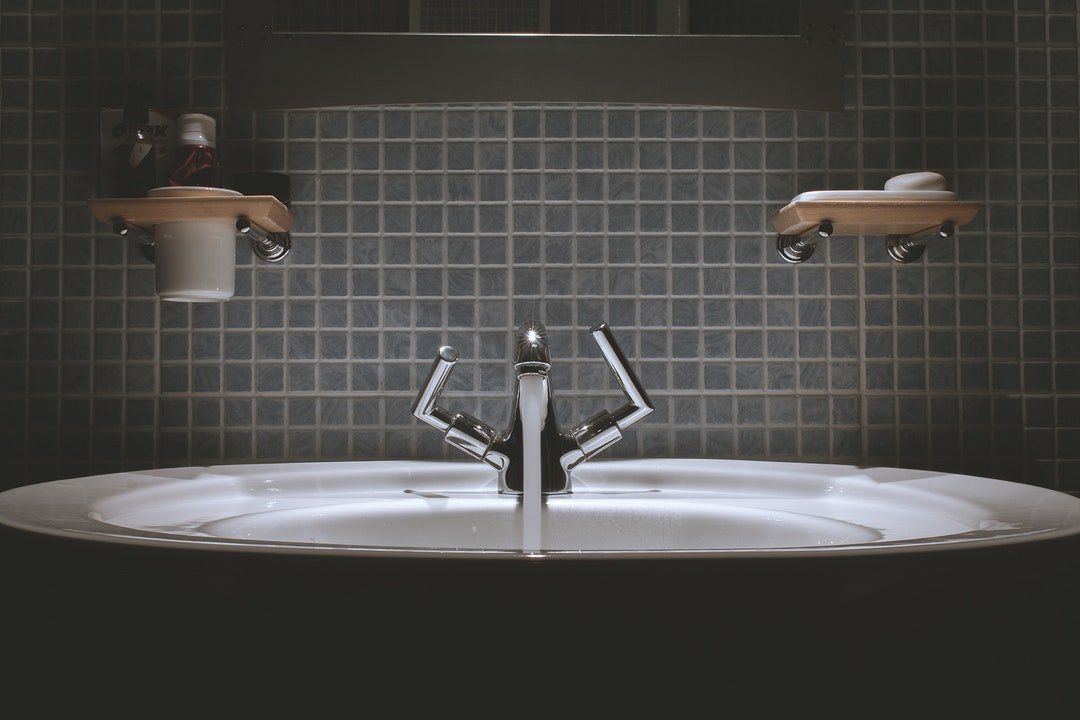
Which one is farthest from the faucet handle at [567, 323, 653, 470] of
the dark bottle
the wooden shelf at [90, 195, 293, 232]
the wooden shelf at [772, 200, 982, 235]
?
the dark bottle

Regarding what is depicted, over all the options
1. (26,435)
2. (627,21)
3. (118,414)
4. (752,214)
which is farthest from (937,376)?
(26,435)

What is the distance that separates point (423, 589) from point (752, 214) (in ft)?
2.01

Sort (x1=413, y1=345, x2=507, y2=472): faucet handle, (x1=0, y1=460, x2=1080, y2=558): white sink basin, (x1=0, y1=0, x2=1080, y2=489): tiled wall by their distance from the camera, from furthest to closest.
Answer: (x1=0, y1=0, x2=1080, y2=489): tiled wall
(x1=413, y1=345, x2=507, y2=472): faucet handle
(x1=0, y1=460, x2=1080, y2=558): white sink basin

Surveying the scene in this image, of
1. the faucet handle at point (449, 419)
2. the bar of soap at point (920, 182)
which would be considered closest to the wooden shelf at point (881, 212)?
the bar of soap at point (920, 182)

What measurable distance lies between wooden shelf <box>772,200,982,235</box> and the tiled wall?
83mm

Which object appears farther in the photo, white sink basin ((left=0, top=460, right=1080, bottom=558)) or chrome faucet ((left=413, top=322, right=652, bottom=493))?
chrome faucet ((left=413, top=322, right=652, bottom=493))

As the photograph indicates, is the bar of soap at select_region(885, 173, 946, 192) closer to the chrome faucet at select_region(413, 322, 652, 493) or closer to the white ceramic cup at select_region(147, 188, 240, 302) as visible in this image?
the chrome faucet at select_region(413, 322, 652, 493)

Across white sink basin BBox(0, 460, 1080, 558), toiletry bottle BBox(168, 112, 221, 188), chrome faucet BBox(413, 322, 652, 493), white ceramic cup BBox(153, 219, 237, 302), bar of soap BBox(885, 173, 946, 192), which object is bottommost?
white sink basin BBox(0, 460, 1080, 558)

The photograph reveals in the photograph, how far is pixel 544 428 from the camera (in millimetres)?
745

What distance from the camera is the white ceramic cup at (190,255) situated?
0.75m

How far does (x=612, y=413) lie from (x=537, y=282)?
180 millimetres

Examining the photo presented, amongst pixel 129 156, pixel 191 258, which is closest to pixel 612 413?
pixel 191 258

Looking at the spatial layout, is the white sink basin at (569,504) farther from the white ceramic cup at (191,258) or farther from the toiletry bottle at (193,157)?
the toiletry bottle at (193,157)

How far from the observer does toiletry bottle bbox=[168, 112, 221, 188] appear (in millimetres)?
767
